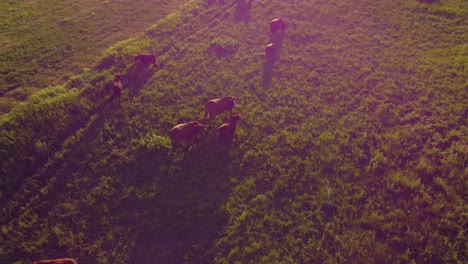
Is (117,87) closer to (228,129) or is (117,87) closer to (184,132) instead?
(184,132)

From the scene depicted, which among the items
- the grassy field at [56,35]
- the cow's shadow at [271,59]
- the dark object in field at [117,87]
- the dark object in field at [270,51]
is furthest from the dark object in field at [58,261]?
the dark object in field at [270,51]

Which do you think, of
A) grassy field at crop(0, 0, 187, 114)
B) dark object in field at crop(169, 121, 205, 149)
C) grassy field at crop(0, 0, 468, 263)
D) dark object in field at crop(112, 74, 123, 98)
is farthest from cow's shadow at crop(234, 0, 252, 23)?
dark object in field at crop(169, 121, 205, 149)

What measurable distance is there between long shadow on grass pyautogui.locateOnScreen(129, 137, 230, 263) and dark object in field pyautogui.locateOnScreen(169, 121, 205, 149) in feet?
1.65

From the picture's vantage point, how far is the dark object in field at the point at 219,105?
13.5 metres

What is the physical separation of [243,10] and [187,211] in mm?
17458

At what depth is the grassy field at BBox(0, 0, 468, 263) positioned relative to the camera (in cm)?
956

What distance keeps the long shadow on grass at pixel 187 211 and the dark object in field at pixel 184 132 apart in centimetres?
50

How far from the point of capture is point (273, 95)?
596 inches

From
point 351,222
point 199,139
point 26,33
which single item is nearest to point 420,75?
point 351,222

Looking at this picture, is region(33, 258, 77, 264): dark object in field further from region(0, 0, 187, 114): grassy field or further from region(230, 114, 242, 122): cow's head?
region(0, 0, 187, 114): grassy field

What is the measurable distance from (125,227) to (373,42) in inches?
690

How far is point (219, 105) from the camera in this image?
44.7 ft

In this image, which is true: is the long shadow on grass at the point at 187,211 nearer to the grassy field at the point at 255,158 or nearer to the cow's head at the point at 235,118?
the grassy field at the point at 255,158

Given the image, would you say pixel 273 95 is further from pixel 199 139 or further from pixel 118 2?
pixel 118 2
